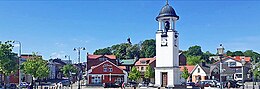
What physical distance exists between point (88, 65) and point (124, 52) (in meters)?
29.1

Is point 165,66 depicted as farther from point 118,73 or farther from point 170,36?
point 118,73

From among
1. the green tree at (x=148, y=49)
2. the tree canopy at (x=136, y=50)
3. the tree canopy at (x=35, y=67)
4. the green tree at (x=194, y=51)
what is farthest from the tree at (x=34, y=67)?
the green tree at (x=194, y=51)

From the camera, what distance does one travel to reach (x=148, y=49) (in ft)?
364

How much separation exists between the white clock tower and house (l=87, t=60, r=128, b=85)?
Result: 84.5 feet

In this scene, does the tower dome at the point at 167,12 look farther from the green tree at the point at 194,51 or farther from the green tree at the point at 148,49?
the green tree at the point at 194,51

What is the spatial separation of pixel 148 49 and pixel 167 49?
219 feet

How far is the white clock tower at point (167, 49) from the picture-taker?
43812mm

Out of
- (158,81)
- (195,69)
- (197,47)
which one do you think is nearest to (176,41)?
(158,81)

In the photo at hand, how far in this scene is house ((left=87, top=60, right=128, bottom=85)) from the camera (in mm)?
69250

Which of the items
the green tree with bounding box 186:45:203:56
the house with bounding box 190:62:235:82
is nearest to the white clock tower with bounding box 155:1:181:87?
the house with bounding box 190:62:235:82

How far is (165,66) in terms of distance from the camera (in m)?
44.1

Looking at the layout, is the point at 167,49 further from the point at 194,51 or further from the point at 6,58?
the point at 194,51

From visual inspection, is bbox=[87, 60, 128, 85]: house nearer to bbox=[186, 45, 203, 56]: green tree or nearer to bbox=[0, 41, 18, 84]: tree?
bbox=[0, 41, 18, 84]: tree

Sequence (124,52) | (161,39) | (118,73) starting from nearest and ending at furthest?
(161,39)
(118,73)
(124,52)
